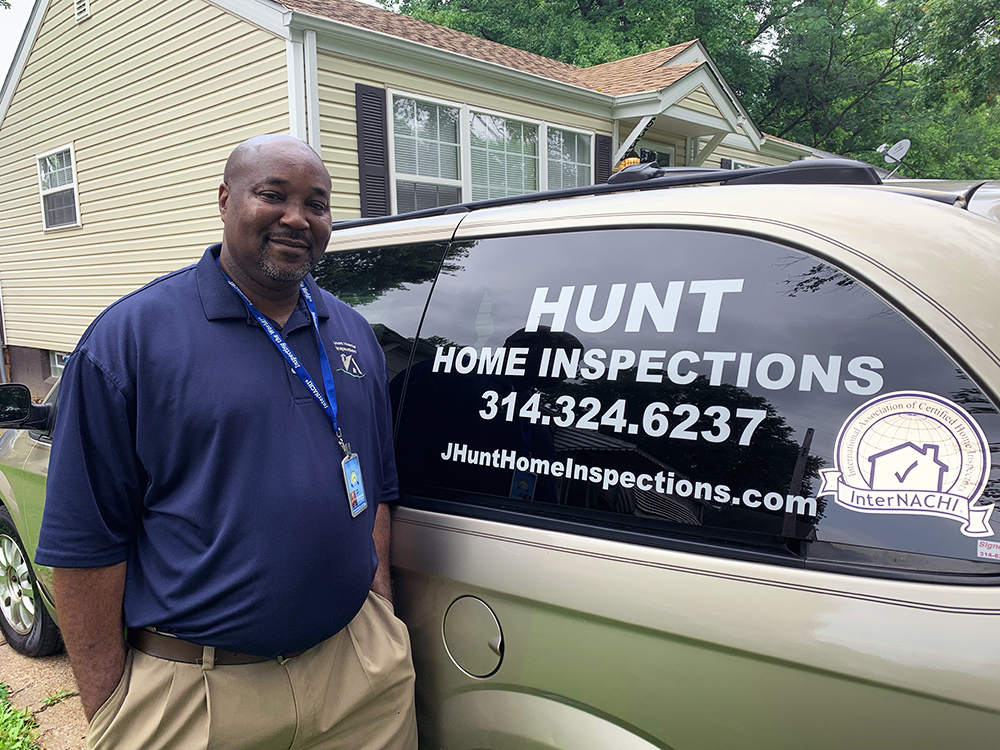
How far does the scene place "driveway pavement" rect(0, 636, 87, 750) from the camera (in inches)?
108

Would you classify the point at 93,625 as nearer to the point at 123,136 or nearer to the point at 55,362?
the point at 123,136

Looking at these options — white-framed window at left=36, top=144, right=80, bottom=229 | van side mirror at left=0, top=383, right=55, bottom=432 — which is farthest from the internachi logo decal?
white-framed window at left=36, top=144, right=80, bottom=229

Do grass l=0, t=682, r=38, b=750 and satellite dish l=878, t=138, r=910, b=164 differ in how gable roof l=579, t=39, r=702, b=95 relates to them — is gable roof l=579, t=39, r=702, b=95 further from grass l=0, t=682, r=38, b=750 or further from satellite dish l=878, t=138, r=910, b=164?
grass l=0, t=682, r=38, b=750

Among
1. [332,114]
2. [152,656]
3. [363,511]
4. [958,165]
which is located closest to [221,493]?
[363,511]

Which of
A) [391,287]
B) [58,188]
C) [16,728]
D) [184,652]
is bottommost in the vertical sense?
[16,728]

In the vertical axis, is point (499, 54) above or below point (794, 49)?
below

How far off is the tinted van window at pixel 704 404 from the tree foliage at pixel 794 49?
17.8m

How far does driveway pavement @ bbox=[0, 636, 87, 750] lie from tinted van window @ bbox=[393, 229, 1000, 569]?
2077 mm

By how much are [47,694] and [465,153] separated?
6435mm

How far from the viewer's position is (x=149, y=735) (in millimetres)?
1458

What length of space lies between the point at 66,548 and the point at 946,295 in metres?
1.68

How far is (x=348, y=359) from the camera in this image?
170cm

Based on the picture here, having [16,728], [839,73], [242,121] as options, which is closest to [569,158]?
[242,121]

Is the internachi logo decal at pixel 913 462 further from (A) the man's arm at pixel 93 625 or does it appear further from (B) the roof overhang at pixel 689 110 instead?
(B) the roof overhang at pixel 689 110
